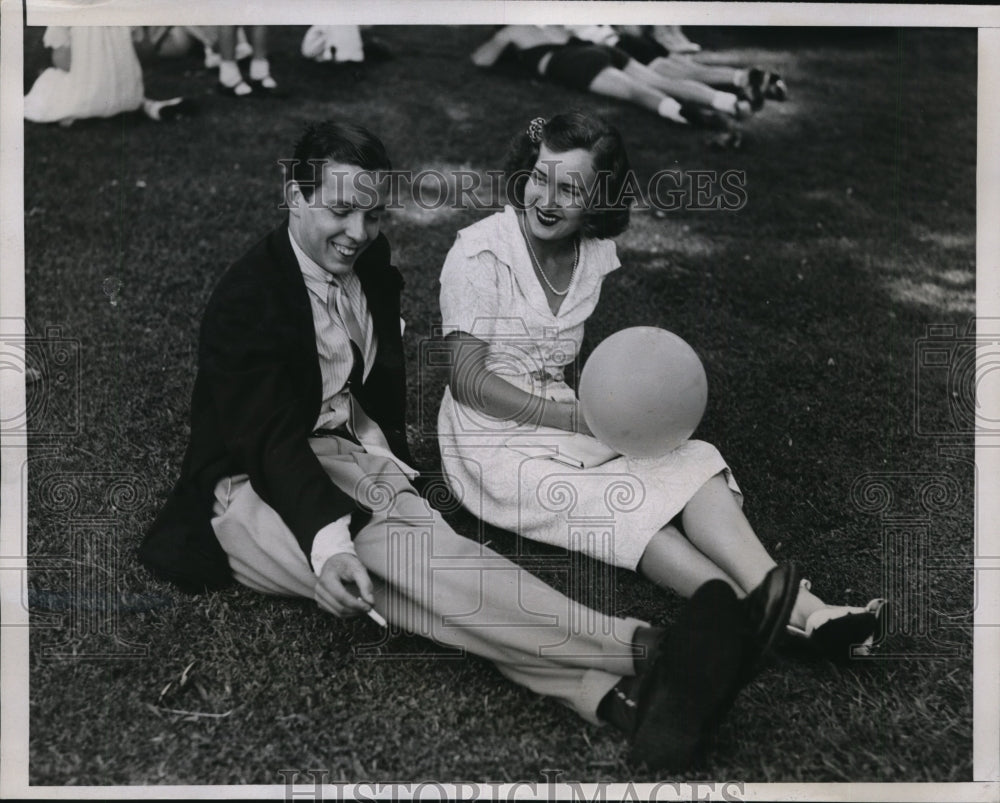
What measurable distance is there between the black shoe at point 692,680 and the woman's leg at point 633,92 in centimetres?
159

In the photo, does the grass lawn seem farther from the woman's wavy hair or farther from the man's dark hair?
the man's dark hair

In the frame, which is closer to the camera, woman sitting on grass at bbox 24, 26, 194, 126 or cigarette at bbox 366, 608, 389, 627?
cigarette at bbox 366, 608, 389, 627

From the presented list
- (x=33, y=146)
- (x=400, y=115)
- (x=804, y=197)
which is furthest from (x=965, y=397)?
(x=33, y=146)

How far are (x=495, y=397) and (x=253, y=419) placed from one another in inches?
22.9

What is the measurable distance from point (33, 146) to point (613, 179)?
1.53 metres

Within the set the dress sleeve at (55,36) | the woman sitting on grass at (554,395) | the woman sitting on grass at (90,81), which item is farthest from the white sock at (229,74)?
the woman sitting on grass at (554,395)

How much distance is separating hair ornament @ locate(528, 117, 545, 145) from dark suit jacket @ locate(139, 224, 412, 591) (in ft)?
2.17

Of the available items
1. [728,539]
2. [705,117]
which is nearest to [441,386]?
[728,539]

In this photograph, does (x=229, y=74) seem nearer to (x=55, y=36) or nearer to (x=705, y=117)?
(x=55, y=36)

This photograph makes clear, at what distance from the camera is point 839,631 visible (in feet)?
7.63

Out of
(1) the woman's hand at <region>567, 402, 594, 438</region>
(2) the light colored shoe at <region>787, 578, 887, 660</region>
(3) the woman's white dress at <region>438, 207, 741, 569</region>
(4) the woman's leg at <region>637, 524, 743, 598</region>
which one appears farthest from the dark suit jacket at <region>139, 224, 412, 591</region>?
(2) the light colored shoe at <region>787, 578, 887, 660</region>

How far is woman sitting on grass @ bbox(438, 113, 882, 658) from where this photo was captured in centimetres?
241

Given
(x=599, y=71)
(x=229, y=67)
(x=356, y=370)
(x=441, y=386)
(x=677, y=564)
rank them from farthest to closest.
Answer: (x=599, y=71) → (x=229, y=67) → (x=441, y=386) → (x=356, y=370) → (x=677, y=564)

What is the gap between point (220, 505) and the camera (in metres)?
2.40
